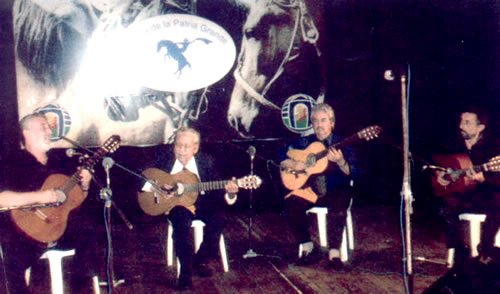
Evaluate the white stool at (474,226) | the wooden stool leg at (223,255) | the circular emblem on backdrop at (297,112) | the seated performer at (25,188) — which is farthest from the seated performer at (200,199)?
the circular emblem on backdrop at (297,112)

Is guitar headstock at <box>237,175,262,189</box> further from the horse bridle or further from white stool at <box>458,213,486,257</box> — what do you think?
the horse bridle

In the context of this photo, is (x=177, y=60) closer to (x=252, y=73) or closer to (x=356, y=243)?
(x=252, y=73)

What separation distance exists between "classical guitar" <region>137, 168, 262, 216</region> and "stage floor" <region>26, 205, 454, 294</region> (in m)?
0.63

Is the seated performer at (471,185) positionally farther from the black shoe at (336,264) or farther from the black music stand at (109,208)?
the black music stand at (109,208)

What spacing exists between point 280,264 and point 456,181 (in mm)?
1722

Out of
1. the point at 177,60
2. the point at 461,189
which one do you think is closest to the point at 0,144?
the point at 177,60

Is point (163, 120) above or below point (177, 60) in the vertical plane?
below

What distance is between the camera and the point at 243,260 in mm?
4562

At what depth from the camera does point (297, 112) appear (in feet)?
20.7

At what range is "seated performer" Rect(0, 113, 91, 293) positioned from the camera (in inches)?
127

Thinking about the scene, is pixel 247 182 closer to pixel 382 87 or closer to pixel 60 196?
pixel 60 196

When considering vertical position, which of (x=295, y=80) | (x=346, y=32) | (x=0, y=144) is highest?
(x=346, y=32)

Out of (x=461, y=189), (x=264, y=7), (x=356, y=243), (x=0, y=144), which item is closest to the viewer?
(x=461, y=189)

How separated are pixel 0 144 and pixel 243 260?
3.30m
